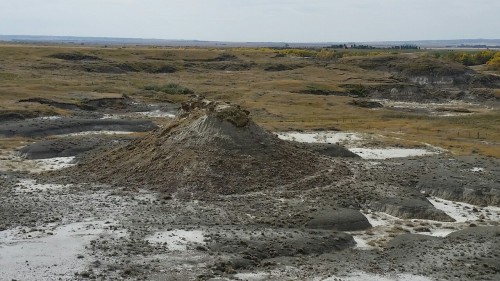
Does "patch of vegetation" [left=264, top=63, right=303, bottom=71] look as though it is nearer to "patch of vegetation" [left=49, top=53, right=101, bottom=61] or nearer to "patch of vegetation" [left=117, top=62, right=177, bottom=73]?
"patch of vegetation" [left=117, top=62, right=177, bottom=73]

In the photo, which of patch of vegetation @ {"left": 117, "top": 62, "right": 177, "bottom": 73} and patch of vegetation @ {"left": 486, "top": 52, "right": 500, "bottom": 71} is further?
patch of vegetation @ {"left": 486, "top": 52, "right": 500, "bottom": 71}

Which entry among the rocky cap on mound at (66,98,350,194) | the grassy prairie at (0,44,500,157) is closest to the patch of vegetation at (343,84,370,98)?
A: the grassy prairie at (0,44,500,157)

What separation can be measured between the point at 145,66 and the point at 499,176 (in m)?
80.2

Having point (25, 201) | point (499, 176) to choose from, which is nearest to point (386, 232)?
point (499, 176)

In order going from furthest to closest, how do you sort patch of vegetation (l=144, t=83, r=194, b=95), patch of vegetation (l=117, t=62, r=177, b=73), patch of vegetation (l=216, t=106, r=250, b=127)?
patch of vegetation (l=117, t=62, r=177, b=73) < patch of vegetation (l=144, t=83, r=194, b=95) < patch of vegetation (l=216, t=106, r=250, b=127)

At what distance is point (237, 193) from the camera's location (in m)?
29.1

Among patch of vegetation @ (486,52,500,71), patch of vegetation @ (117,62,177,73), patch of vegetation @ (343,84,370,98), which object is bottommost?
patch of vegetation @ (343,84,370,98)

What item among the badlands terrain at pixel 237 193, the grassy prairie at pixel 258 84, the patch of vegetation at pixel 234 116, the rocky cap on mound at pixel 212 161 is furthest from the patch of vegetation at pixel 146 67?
the patch of vegetation at pixel 234 116

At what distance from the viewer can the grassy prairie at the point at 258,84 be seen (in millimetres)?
52844

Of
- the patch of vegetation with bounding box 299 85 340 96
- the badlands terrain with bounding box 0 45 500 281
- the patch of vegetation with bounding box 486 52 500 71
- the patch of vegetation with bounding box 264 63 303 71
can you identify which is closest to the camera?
the badlands terrain with bounding box 0 45 500 281

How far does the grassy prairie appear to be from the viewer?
173 feet

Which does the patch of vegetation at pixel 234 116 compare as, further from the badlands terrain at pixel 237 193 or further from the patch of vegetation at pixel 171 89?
the patch of vegetation at pixel 171 89

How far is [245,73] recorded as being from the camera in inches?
4176

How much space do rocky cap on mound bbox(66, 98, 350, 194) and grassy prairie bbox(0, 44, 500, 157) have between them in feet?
52.0
